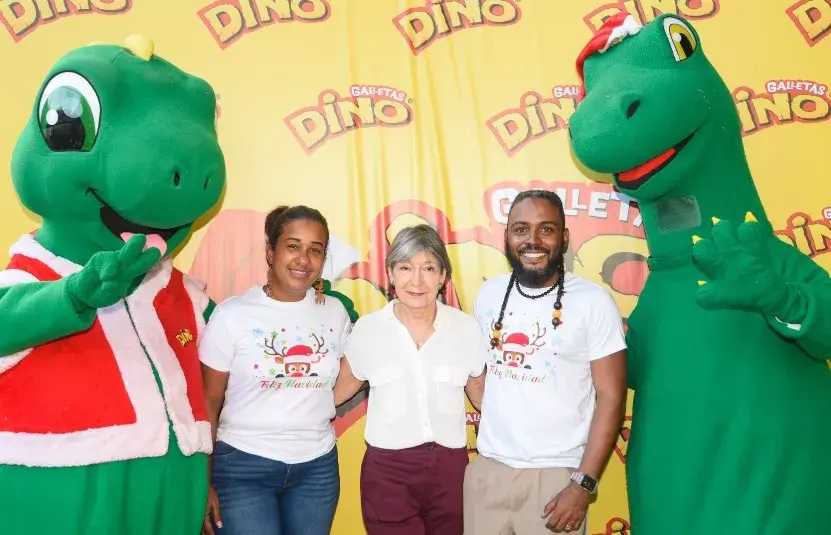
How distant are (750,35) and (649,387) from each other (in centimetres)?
160

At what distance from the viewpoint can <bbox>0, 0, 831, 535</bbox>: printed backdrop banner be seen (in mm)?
2539

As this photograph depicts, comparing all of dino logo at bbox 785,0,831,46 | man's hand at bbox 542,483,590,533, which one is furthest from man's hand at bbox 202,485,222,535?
dino logo at bbox 785,0,831,46

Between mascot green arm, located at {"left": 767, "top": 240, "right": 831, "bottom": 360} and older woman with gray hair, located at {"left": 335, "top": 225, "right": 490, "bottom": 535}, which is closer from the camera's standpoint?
mascot green arm, located at {"left": 767, "top": 240, "right": 831, "bottom": 360}

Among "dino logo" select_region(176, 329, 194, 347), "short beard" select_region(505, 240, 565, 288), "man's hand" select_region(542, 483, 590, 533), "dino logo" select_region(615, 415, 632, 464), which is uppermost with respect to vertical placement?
"short beard" select_region(505, 240, 565, 288)

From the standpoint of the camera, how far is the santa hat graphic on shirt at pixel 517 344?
6.39ft

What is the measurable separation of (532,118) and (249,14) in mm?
1214

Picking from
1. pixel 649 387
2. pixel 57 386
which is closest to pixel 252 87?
pixel 57 386

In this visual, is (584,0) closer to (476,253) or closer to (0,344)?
(476,253)

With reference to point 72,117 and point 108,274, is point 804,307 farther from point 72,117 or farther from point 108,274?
point 72,117

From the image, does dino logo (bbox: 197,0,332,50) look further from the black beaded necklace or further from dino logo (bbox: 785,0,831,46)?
dino logo (bbox: 785,0,831,46)

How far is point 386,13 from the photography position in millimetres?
2586

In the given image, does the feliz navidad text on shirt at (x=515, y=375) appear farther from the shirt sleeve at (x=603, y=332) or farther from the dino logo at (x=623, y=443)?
the dino logo at (x=623, y=443)

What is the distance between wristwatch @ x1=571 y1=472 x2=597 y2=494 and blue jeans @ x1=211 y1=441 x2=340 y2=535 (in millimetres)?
800

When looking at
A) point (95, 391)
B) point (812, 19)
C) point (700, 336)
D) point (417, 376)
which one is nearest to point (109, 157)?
point (95, 391)
